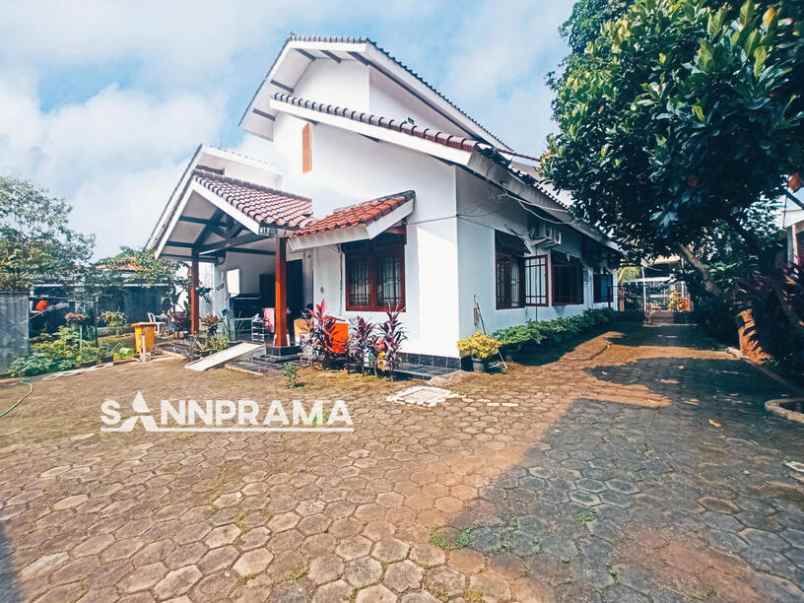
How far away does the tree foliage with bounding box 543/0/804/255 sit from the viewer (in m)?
3.47

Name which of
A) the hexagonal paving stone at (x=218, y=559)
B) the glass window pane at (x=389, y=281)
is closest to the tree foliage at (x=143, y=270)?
the glass window pane at (x=389, y=281)

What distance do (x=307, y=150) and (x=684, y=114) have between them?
875cm

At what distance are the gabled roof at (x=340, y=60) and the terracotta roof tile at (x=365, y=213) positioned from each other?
375 centimetres

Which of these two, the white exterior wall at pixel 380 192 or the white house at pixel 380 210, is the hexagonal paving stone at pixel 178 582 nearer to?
the white house at pixel 380 210

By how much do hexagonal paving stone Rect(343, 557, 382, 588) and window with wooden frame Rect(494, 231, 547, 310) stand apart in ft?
23.2

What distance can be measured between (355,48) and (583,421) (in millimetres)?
9367

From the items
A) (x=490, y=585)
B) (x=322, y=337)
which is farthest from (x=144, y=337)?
(x=490, y=585)

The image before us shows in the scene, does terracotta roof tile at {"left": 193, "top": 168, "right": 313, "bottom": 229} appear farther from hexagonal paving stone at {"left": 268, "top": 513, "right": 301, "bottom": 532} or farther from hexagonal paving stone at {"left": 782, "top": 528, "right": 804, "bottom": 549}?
hexagonal paving stone at {"left": 782, "top": 528, "right": 804, "bottom": 549}

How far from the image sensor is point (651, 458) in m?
3.47

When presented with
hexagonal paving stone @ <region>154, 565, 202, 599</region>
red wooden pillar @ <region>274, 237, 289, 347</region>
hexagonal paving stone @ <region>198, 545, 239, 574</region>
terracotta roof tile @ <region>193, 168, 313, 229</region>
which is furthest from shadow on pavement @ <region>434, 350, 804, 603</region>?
terracotta roof tile @ <region>193, 168, 313, 229</region>

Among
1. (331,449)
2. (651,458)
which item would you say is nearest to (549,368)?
(651,458)

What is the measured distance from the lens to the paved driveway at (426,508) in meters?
2.05

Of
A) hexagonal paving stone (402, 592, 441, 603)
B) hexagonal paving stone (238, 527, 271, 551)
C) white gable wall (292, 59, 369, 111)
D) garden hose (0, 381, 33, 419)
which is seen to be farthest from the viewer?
white gable wall (292, 59, 369, 111)

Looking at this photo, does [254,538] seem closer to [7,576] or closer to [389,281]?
[7,576]
